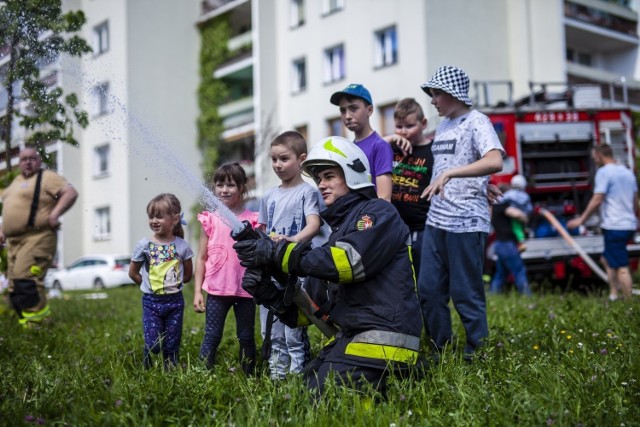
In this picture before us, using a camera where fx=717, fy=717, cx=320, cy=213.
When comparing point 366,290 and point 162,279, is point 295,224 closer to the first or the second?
point 366,290

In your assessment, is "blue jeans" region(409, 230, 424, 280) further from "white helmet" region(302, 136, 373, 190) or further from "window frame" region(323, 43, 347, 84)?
"window frame" region(323, 43, 347, 84)

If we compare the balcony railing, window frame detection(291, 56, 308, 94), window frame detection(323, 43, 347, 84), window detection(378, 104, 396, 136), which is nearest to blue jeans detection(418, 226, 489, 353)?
window detection(378, 104, 396, 136)

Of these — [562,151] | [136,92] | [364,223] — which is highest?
[136,92]

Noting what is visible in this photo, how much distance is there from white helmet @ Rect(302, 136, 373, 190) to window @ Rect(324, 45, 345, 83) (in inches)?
886

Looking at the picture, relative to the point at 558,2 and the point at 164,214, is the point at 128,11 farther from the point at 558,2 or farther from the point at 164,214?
the point at 164,214

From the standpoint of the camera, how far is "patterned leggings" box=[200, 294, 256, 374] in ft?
15.7

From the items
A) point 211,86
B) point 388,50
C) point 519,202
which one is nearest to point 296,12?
point 211,86

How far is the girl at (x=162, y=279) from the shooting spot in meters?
4.84

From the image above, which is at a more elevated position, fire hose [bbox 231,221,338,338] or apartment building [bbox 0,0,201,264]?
apartment building [bbox 0,0,201,264]

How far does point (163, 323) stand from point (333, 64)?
2265cm

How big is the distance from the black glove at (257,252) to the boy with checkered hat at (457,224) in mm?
1406

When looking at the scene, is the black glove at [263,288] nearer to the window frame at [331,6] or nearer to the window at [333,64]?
the window at [333,64]

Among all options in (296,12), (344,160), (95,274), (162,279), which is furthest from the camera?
(296,12)

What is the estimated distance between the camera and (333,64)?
2661 centimetres
